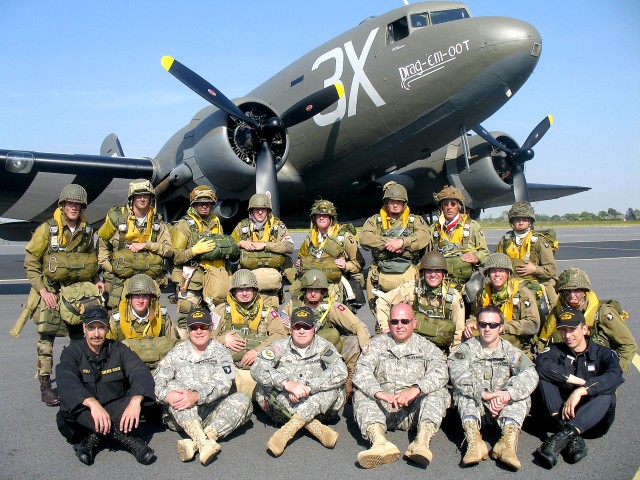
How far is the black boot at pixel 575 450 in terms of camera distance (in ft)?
14.5

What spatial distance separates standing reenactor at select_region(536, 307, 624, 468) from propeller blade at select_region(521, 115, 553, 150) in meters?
10.8

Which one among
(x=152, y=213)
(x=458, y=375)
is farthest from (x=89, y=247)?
(x=458, y=375)

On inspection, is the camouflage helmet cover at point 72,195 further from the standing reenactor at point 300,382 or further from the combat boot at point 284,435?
the combat boot at point 284,435

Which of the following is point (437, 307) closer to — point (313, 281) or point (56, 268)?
point (313, 281)

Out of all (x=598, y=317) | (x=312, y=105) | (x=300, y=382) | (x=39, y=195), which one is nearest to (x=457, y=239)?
(x=598, y=317)

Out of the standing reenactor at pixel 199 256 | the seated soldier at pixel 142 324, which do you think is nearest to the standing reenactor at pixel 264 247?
the standing reenactor at pixel 199 256

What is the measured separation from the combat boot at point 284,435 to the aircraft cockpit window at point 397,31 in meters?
8.58

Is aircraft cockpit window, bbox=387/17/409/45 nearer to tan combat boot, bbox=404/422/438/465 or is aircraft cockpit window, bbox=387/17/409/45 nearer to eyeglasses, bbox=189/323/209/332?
eyeglasses, bbox=189/323/209/332

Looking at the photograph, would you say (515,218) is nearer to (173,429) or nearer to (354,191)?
(173,429)

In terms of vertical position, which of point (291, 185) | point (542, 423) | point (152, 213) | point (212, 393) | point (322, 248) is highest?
point (291, 185)

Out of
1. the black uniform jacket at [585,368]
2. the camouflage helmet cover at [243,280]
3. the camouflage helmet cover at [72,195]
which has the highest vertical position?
the camouflage helmet cover at [72,195]

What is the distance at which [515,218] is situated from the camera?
708 centimetres

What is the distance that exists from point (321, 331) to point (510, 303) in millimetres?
1961

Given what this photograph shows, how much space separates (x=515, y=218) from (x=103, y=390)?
16.3 ft
